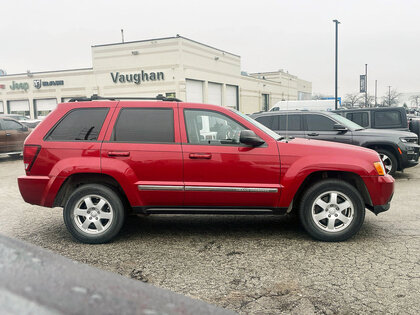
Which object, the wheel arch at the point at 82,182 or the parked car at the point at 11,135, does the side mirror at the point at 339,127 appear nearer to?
the wheel arch at the point at 82,182

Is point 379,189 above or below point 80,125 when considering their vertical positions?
below

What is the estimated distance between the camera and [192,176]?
4578mm

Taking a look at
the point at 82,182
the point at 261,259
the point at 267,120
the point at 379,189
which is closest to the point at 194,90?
the point at 267,120

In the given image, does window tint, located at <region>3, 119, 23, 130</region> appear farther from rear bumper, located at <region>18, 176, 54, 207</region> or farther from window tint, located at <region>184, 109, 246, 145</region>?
window tint, located at <region>184, 109, 246, 145</region>

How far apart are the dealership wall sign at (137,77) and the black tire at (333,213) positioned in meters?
29.4

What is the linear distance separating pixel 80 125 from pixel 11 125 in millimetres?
11381

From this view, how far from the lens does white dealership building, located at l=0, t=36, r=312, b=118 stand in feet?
106

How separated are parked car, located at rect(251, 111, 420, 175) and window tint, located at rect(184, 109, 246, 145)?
14.5 ft

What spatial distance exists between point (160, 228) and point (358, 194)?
2.65 meters

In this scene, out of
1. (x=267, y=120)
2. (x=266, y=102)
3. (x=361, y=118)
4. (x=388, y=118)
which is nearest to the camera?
(x=267, y=120)

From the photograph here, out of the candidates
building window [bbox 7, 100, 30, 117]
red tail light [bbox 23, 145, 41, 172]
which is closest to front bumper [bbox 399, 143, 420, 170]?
red tail light [bbox 23, 145, 41, 172]

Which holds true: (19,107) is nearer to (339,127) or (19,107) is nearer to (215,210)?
(339,127)

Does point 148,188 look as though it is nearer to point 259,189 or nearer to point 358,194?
point 259,189

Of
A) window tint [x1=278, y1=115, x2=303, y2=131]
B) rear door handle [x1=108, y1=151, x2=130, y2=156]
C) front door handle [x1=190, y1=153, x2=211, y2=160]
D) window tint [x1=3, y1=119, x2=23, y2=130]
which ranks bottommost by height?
front door handle [x1=190, y1=153, x2=211, y2=160]
